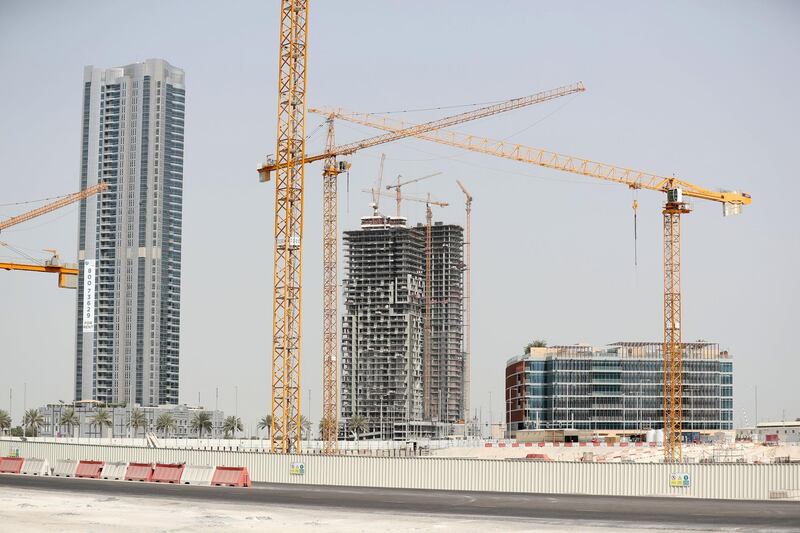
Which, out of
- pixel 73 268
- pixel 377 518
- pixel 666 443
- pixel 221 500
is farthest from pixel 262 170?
pixel 377 518

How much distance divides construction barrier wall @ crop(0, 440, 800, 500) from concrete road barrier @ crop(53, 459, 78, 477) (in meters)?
10.4

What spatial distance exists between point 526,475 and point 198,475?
22994mm

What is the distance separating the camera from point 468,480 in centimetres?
8006

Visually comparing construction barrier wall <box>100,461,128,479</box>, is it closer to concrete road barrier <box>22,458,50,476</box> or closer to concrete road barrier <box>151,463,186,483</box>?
concrete road barrier <box>151,463,186,483</box>

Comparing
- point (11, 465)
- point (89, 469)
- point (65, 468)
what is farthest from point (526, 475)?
point (11, 465)

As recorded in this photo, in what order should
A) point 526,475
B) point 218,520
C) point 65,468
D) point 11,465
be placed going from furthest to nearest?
point 11,465 < point 65,468 < point 526,475 < point 218,520

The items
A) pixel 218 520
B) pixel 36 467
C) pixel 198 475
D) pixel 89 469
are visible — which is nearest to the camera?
pixel 218 520

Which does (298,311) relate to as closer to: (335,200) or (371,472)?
(371,472)

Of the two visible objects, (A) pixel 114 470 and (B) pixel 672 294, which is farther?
(B) pixel 672 294

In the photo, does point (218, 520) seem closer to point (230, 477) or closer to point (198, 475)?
point (230, 477)

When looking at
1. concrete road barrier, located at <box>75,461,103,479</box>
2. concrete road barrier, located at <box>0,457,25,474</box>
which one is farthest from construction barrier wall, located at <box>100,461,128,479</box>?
concrete road barrier, located at <box>0,457,25,474</box>

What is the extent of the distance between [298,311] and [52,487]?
4809cm

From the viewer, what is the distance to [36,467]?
91062mm

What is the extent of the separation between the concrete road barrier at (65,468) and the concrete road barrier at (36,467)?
86 cm
